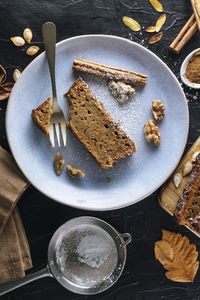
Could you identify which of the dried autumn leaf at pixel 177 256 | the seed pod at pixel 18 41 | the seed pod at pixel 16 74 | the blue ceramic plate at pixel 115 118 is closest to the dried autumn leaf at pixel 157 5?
the blue ceramic plate at pixel 115 118

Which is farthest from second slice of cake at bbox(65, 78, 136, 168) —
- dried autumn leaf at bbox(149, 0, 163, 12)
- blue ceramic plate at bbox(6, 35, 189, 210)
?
dried autumn leaf at bbox(149, 0, 163, 12)

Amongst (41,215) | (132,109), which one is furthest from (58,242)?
(132,109)

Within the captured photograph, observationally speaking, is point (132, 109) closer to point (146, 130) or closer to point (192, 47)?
point (146, 130)

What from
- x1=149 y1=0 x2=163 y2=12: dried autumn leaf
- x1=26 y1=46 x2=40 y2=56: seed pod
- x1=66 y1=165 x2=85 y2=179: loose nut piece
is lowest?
x1=66 y1=165 x2=85 y2=179: loose nut piece

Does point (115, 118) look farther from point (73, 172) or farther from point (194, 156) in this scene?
point (194, 156)

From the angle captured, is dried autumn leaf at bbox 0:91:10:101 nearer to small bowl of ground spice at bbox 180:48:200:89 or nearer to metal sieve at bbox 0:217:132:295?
metal sieve at bbox 0:217:132:295

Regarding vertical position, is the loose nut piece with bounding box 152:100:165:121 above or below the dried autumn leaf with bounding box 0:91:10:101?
above
